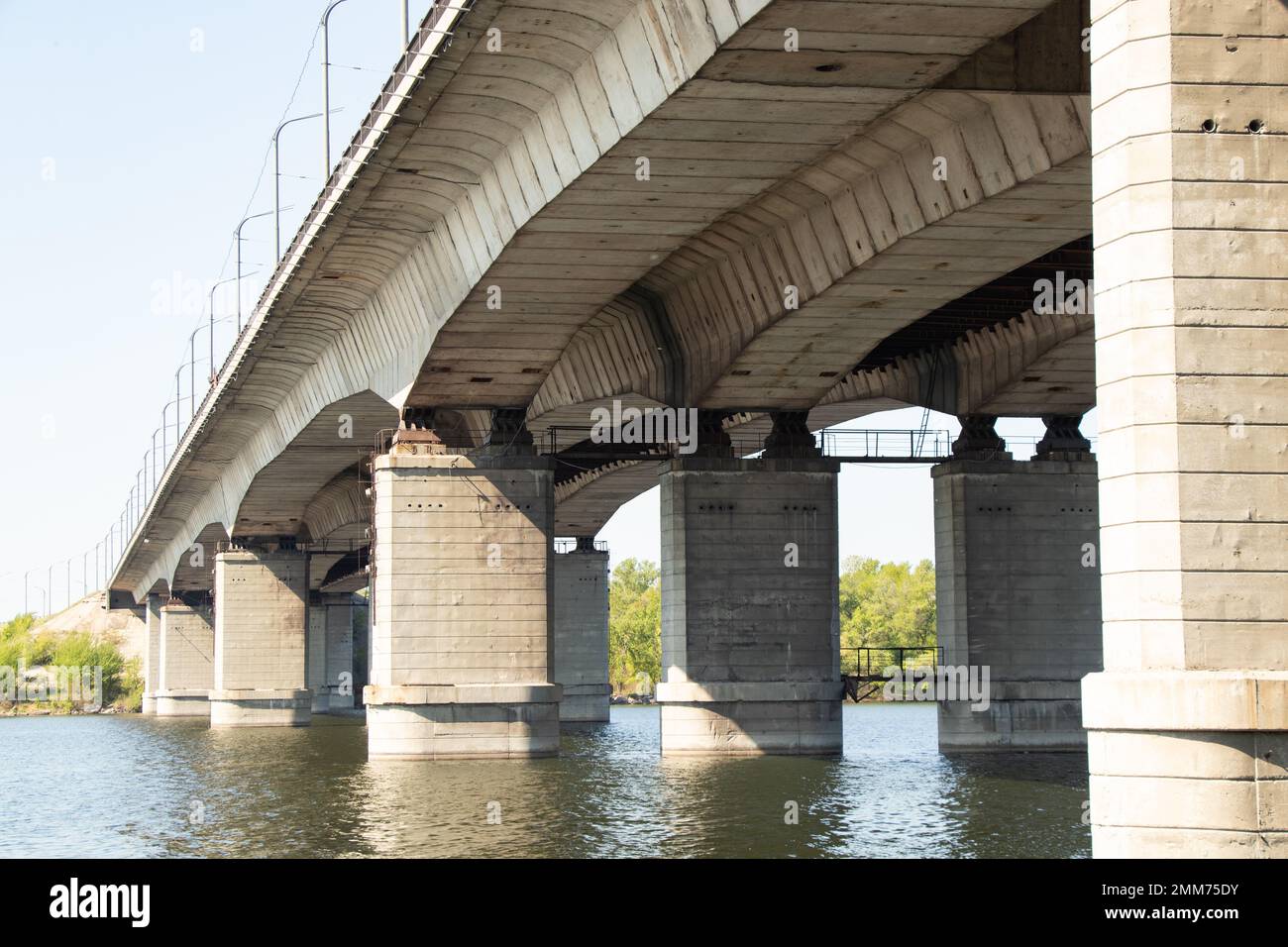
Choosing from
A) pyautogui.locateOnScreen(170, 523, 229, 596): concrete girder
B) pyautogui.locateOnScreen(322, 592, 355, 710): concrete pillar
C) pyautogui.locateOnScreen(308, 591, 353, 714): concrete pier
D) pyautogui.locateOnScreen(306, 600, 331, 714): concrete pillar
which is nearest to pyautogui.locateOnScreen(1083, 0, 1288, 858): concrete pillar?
pyautogui.locateOnScreen(170, 523, 229, 596): concrete girder

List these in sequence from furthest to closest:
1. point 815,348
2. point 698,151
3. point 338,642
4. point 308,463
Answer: point 338,642, point 308,463, point 815,348, point 698,151

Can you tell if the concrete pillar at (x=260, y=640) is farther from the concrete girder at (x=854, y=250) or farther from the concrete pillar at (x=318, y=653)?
the concrete pillar at (x=318, y=653)

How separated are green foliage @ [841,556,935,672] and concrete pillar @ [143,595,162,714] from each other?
59.4m

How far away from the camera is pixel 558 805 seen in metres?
40.2

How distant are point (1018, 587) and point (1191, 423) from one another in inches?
1656

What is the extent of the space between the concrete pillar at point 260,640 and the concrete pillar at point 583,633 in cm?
1339

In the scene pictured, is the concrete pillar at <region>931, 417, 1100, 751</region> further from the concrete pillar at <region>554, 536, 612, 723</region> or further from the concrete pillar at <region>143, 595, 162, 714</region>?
the concrete pillar at <region>143, 595, 162, 714</region>

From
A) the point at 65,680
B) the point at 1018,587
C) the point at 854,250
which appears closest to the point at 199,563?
the point at 65,680

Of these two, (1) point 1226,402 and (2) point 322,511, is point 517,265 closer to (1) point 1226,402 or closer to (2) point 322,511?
(1) point 1226,402

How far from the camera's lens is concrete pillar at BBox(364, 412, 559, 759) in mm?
53312

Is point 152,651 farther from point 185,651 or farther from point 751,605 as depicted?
point 751,605

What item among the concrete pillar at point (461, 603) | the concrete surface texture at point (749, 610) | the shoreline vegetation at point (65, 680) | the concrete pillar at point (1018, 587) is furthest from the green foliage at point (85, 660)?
the concrete pillar at point (1018, 587)

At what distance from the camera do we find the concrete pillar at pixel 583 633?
93375 mm

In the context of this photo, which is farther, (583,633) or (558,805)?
(583,633)
